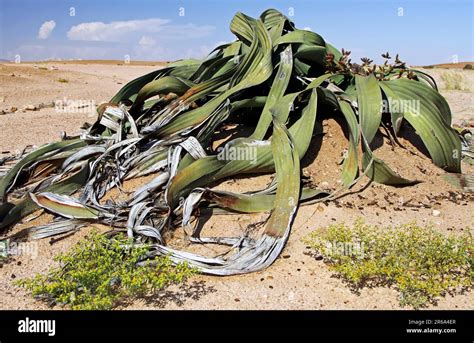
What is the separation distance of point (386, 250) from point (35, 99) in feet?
22.4

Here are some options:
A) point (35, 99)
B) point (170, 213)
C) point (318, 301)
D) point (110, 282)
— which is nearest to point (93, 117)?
point (35, 99)

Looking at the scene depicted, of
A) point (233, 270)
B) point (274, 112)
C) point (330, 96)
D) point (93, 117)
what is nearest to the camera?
point (233, 270)

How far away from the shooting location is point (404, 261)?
101 inches

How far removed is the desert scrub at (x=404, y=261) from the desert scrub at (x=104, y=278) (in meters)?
0.79

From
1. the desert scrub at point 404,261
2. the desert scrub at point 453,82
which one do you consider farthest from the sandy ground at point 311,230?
the desert scrub at point 453,82

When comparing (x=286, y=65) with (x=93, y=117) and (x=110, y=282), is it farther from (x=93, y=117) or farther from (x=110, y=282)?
(x=93, y=117)

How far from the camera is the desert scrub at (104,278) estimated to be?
2338 mm

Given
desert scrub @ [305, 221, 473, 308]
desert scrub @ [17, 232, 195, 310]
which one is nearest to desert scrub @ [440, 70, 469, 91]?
desert scrub @ [305, 221, 473, 308]

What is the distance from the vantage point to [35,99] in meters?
8.05

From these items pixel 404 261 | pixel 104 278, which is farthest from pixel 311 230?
pixel 104 278

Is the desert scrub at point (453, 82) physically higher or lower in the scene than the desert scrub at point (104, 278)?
higher

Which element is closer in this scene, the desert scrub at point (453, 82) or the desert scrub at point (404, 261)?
the desert scrub at point (404, 261)

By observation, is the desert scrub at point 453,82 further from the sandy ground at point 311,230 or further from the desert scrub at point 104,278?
the desert scrub at point 104,278

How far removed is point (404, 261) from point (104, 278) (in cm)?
147
